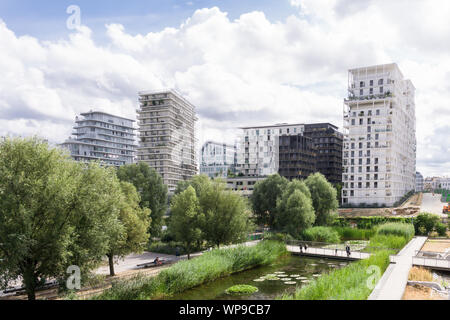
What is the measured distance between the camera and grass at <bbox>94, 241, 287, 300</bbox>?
2037 centimetres

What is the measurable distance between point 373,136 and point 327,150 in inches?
1285

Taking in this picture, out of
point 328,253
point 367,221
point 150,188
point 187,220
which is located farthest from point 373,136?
point 187,220

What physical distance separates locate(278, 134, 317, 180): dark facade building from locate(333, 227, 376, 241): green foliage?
5377cm

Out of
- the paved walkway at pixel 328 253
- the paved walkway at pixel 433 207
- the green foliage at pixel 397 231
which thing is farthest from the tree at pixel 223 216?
the paved walkway at pixel 433 207

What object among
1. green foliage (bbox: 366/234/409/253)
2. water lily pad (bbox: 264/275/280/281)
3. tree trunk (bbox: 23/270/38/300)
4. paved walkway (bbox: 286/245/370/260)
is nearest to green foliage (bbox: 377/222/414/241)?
green foliage (bbox: 366/234/409/253)

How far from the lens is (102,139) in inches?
5089

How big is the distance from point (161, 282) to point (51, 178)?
31.4 feet

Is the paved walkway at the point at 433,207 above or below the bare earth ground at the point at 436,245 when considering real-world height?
above

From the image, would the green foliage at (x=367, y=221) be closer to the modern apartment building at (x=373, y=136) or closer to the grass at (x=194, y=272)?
the grass at (x=194, y=272)

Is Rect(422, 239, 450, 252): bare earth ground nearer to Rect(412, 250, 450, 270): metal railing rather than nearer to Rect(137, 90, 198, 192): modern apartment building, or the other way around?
Rect(412, 250, 450, 270): metal railing

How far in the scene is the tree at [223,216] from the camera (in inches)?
1406

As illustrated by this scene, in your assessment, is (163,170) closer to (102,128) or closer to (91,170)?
(102,128)

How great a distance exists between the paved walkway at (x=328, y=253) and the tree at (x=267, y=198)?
708 inches
